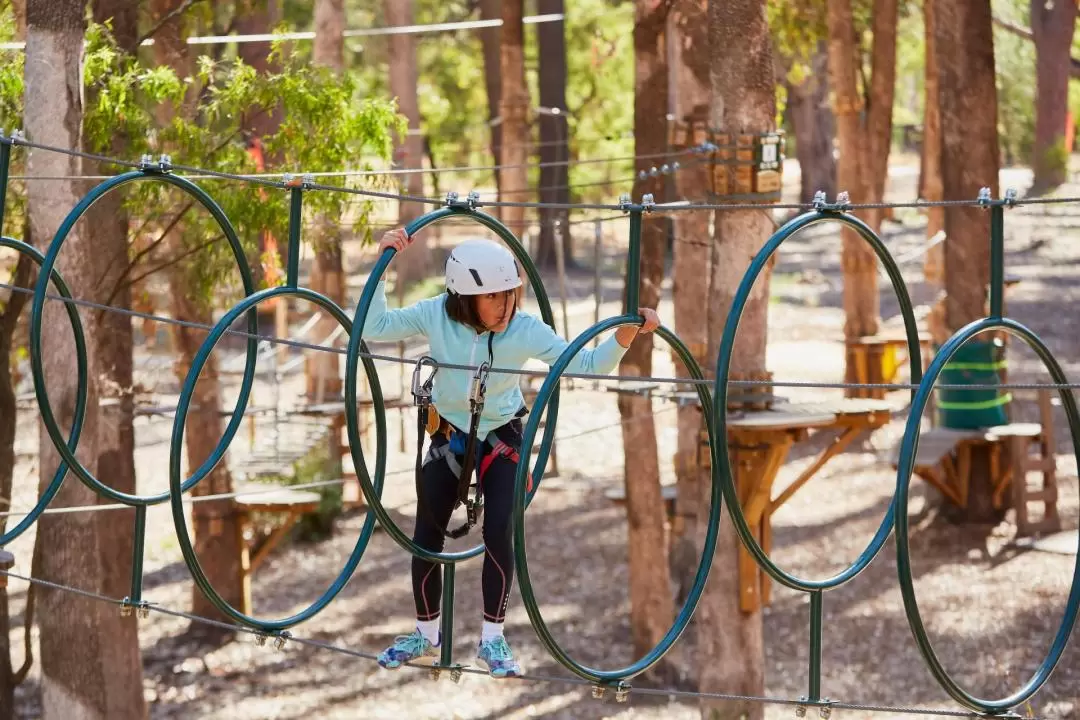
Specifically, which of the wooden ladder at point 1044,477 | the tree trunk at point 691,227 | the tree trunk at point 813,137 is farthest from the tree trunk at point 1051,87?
the tree trunk at point 691,227

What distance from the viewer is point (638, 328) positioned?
4.27 m

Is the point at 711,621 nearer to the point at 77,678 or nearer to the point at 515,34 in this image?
the point at 77,678

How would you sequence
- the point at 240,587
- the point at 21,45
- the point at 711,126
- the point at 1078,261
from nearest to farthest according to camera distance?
the point at 711,126 → the point at 21,45 → the point at 240,587 → the point at 1078,261

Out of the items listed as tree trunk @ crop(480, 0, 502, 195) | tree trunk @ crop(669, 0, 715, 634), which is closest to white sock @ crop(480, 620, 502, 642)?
tree trunk @ crop(669, 0, 715, 634)

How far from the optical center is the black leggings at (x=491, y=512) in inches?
175

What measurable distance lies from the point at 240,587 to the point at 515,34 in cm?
484

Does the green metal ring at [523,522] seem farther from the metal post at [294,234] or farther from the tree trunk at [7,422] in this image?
the tree trunk at [7,422]

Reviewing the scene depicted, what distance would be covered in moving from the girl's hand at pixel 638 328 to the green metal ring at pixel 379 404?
0.29m

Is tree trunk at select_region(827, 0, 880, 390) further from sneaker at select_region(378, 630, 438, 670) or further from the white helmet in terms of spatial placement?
the white helmet

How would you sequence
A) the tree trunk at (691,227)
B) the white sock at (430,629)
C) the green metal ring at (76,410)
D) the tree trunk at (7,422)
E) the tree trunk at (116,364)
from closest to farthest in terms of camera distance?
the white sock at (430,629), the green metal ring at (76,410), the tree trunk at (116,364), the tree trunk at (7,422), the tree trunk at (691,227)

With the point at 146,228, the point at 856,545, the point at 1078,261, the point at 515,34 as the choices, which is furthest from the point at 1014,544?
the point at 1078,261

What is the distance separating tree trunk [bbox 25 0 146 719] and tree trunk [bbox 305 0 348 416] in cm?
222

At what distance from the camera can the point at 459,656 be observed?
11.0 metres

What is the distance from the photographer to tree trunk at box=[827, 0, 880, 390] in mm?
14453
